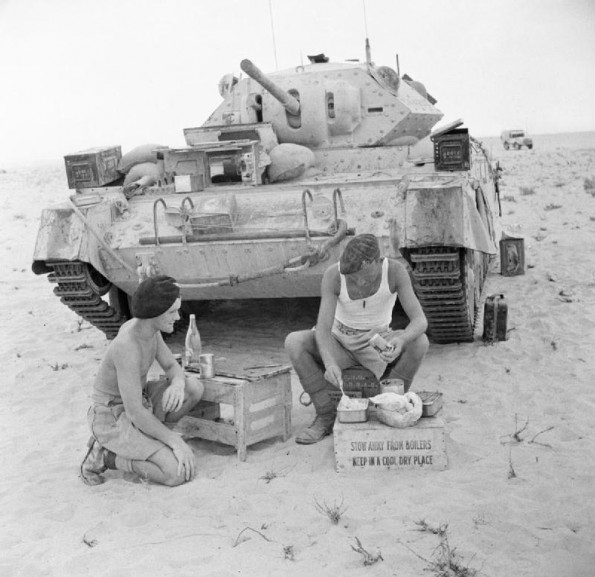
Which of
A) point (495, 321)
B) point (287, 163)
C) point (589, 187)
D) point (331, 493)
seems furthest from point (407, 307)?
point (589, 187)

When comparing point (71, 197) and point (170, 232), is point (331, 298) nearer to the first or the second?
point (170, 232)

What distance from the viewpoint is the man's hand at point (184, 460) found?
15.5ft

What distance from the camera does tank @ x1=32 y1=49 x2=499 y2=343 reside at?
6.86 metres

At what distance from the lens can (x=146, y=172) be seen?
27.6ft

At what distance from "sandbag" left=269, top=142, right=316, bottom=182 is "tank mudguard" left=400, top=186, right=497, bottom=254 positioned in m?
1.61

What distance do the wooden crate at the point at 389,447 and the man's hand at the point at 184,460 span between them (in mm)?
782

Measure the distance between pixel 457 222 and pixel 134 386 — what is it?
3.01 meters

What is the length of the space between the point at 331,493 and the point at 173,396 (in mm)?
1034

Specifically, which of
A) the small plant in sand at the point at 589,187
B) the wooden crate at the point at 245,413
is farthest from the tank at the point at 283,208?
the small plant in sand at the point at 589,187

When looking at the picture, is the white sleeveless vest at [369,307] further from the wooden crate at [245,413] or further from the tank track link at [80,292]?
the tank track link at [80,292]

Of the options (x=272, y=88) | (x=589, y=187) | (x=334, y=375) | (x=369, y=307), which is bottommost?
(x=589, y=187)

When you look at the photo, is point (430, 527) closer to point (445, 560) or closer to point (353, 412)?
point (445, 560)

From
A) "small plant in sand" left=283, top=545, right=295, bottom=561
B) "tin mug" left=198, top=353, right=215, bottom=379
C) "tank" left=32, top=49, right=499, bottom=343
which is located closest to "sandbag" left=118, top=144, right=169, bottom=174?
"tank" left=32, top=49, right=499, bottom=343

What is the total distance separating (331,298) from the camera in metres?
5.25
